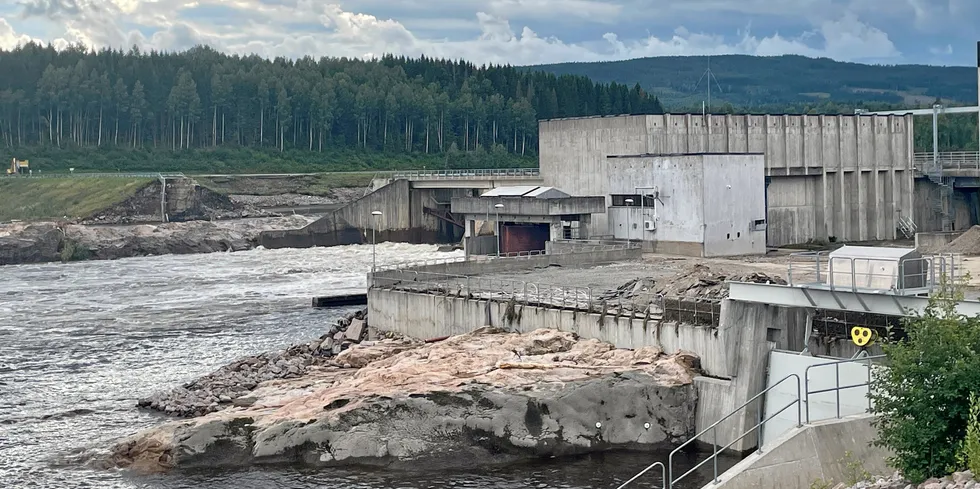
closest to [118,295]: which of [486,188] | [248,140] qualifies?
[486,188]

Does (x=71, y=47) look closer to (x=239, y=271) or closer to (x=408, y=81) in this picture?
(x=408, y=81)

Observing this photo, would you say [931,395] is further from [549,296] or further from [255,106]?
[255,106]

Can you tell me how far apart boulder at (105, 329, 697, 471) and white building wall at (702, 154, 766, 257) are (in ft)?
103

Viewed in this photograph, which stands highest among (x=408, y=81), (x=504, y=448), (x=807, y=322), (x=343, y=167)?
(x=408, y=81)

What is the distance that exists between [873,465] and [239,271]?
61.9 meters

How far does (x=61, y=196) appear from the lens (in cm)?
11262

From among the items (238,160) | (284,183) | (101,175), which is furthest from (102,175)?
(238,160)

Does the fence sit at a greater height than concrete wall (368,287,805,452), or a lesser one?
greater

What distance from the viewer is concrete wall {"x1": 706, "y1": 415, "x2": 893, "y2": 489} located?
24.2 metres

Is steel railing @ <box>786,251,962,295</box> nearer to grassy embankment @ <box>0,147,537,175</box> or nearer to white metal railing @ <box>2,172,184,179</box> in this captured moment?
white metal railing @ <box>2,172,184,179</box>

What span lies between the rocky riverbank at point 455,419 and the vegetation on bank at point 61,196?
77.6m

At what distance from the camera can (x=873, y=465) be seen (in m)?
24.8

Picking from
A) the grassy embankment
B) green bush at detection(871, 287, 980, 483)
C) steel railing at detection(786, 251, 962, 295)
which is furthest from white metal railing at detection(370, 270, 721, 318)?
the grassy embankment

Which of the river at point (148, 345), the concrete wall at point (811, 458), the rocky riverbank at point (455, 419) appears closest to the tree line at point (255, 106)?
the river at point (148, 345)
